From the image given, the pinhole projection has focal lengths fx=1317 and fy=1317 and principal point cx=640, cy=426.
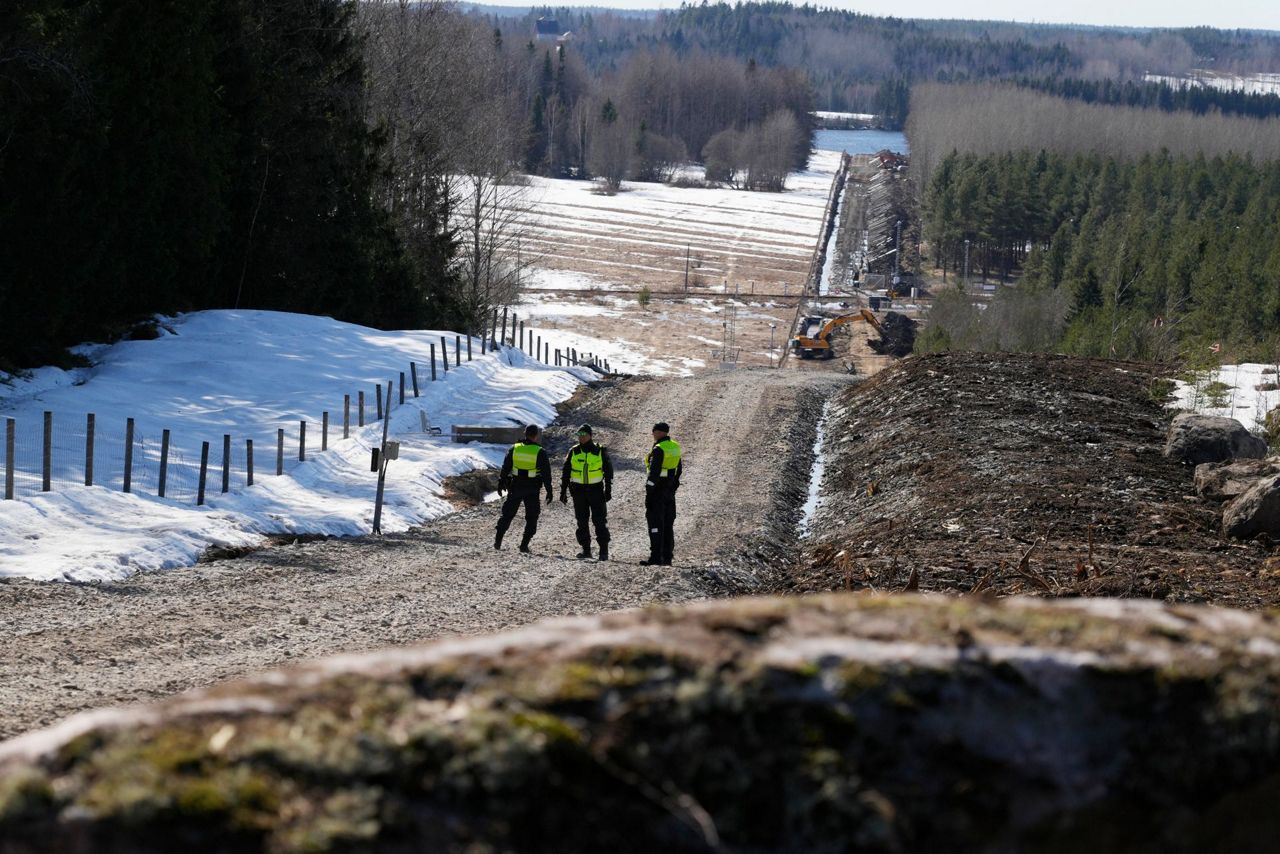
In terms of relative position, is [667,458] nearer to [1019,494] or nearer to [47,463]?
[1019,494]

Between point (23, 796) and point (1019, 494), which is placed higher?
point (23, 796)

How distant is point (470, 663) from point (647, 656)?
394mm

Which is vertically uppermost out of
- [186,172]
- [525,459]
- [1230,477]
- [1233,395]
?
[186,172]

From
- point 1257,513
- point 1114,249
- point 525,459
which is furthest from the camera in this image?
point 1114,249

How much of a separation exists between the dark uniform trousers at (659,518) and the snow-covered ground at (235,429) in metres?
4.49

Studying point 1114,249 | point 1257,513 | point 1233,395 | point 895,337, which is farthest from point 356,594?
point 1114,249

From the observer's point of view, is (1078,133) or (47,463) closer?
(47,463)

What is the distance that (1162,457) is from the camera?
20297 millimetres

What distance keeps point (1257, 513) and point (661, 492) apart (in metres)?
6.82

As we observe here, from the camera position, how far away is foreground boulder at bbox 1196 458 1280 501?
17.3m

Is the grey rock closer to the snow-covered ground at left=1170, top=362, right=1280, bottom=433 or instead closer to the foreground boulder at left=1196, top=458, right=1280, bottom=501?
the foreground boulder at left=1196, top=458, right=1280, bottom=501

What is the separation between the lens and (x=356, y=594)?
1299cm

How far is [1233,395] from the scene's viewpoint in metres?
24.4

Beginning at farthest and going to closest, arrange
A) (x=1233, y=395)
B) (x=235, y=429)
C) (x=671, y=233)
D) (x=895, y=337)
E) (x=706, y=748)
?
(x=671, y=233)
(x=895, y=337)
(x=1233, y=395)
(x=235, y=429)
(x=706, y=748)
